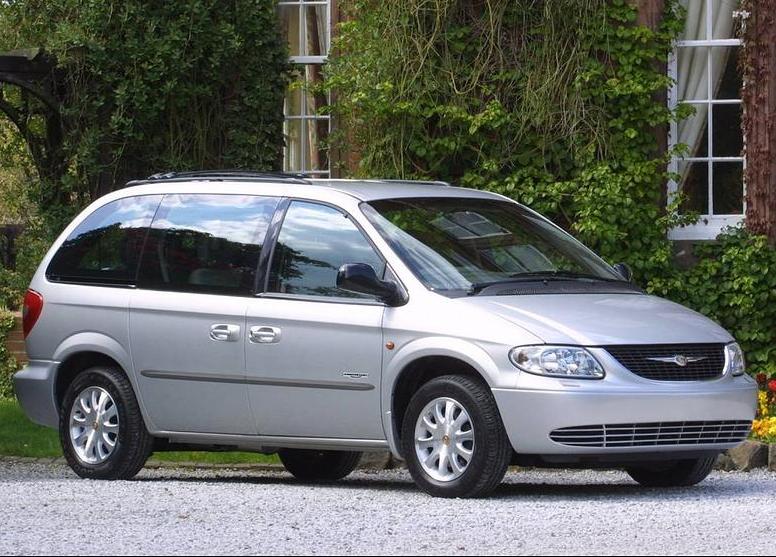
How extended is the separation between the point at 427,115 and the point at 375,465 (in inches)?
179

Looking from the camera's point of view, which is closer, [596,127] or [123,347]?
[123,347]

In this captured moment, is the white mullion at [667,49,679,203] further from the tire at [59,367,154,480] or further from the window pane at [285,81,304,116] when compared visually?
the tire at [59,367,154,480]

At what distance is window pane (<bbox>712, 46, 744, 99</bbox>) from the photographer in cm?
1553

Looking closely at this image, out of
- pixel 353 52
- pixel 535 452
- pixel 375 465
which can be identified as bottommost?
pixel 375 465

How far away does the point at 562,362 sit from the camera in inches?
341

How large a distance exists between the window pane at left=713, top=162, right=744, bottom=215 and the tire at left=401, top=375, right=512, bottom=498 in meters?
7.15

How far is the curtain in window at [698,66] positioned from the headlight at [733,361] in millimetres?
6446

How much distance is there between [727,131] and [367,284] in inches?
287

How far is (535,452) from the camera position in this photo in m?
8.69

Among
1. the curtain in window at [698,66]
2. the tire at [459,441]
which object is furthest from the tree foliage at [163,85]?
the tire at [459,441]

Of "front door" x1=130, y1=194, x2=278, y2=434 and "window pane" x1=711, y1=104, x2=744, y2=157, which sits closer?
"front door" x1=130, y1=194, x2=278, y2=434

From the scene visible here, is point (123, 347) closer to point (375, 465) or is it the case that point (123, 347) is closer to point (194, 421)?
point (194, 421)

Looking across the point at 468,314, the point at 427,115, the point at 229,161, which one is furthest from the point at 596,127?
the point at 468,314

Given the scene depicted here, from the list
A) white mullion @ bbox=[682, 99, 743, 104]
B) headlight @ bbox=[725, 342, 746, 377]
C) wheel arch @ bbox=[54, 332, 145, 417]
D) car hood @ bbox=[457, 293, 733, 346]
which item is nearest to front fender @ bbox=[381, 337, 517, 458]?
car hood @ bbox=[457, 293, 733, 346]
